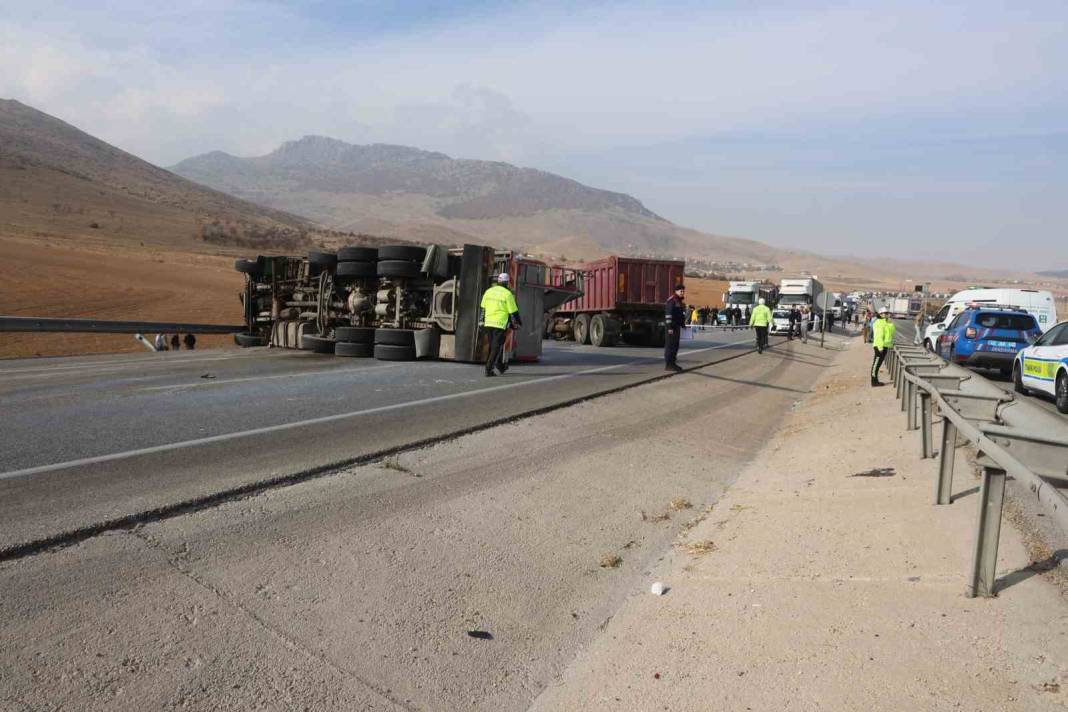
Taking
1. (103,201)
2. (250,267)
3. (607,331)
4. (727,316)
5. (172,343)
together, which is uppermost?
(103,201)

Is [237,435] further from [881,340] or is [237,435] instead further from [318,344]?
[881,340]

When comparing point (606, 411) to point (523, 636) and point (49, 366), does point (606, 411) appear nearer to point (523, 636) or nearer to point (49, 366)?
point (523, 636)

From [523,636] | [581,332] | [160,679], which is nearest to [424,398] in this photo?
[523,636]

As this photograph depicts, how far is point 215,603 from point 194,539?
2.90 feet

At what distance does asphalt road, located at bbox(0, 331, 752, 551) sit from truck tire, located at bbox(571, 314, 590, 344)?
13035 millimetres

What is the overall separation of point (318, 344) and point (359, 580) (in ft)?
45.7

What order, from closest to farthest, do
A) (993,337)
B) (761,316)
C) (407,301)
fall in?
(407,301) < (993,337) < (761,316)

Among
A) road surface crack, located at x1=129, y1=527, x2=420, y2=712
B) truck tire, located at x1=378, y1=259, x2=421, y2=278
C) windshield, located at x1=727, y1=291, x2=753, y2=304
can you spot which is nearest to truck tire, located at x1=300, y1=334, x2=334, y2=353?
truck tire, located at x1=378, y1=259, x2=421, y2=278

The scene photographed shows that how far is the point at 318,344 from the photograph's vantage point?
17984mm

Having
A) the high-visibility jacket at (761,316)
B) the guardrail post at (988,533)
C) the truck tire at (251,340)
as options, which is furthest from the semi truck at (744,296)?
the guardrail post at (988,533)

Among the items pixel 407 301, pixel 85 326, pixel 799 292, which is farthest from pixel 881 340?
pixel 799 292

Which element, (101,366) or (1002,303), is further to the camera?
(1002,303)

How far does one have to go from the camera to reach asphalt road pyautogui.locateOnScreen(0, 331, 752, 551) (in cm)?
561

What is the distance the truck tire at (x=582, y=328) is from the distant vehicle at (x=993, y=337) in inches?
479
